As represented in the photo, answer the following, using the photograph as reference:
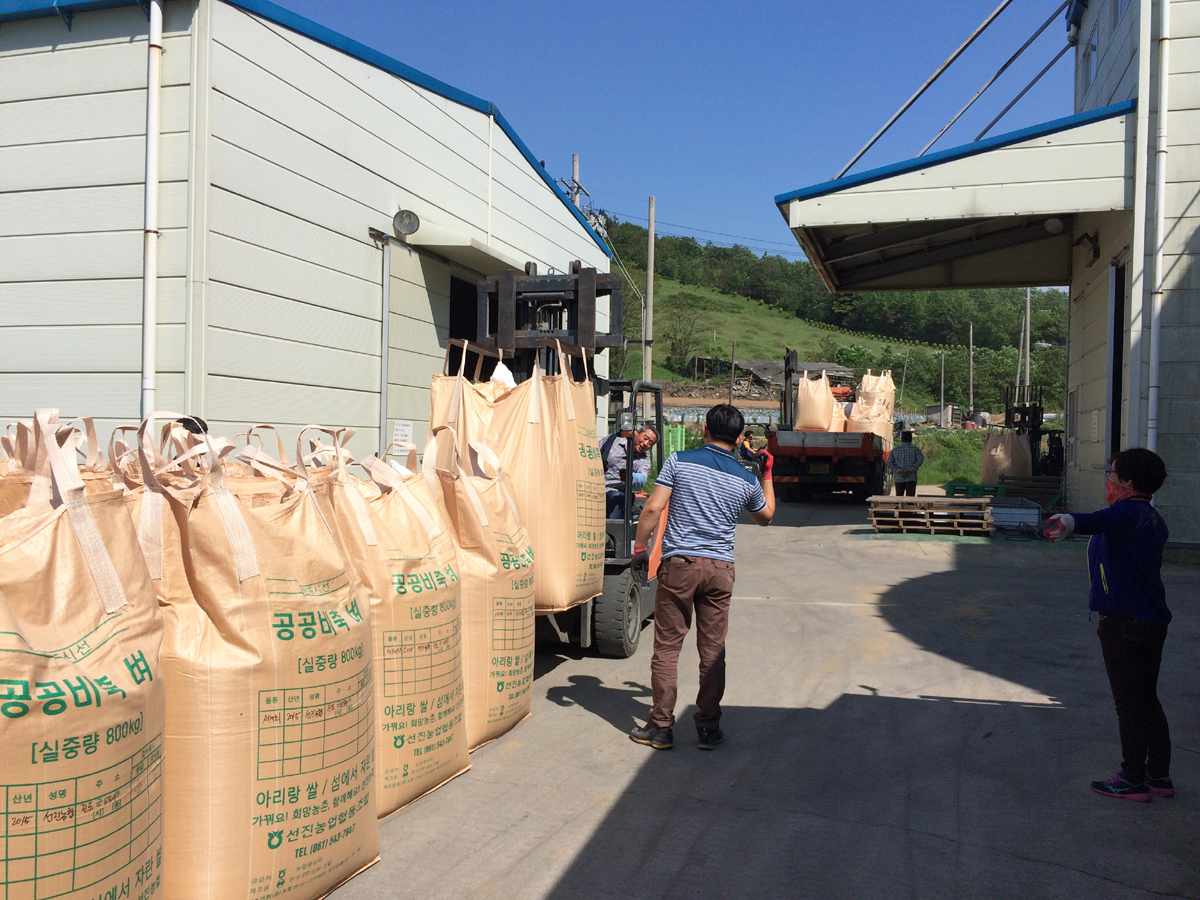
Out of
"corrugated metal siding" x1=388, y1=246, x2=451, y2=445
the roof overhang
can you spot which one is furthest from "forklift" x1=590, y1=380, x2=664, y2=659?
the roof overhang

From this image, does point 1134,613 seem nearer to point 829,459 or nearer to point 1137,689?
point 1137,689

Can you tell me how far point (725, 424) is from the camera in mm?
4805

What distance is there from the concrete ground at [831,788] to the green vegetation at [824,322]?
177ft

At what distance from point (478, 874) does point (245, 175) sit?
5.97 metres

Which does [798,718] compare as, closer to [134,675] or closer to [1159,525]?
[1159,525]

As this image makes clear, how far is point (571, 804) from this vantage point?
392 cm

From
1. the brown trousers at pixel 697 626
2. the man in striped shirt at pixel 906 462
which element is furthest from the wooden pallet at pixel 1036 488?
the brown trousers at pixel 697 626

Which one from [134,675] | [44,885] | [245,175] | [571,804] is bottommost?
[571,804]

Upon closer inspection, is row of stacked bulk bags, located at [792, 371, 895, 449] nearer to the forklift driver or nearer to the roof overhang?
the roof overhang

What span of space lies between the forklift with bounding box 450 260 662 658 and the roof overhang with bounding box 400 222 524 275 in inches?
124

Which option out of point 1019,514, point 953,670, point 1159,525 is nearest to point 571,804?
point 1159,525

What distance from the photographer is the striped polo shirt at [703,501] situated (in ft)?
15.4

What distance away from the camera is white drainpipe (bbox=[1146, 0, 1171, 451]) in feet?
34.5

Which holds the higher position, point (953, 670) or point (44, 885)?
point (44, 885)
